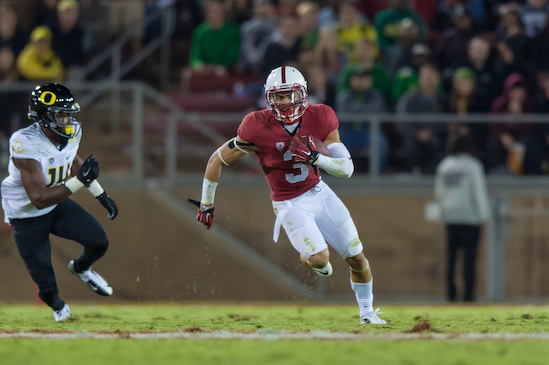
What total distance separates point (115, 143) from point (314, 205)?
4746mm

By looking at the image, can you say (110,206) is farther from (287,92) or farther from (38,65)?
(38,65)

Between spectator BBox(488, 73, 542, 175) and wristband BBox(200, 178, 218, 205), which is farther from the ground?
spectator BBox(488, 73, 542, 175)

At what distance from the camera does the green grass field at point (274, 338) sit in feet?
18.9

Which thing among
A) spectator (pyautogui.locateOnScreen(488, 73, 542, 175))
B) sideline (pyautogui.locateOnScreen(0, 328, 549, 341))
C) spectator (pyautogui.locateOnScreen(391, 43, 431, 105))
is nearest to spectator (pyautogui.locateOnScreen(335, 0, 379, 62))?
spectator (pyautogui.locateOnScreen(391, 43, 431, 105))

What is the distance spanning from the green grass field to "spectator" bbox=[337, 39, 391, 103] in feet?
11.8

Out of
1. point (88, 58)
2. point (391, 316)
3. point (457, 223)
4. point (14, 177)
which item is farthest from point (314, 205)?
point (88, 58)

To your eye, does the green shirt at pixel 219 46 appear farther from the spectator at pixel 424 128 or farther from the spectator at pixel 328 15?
the spectator at pixel 424 128

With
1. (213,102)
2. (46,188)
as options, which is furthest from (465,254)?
(46,188)

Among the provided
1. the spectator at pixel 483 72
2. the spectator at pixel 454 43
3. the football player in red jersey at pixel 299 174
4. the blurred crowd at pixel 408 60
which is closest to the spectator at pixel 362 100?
the blurred crowd at pixel 408 60

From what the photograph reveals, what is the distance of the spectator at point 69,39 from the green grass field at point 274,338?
180 inches

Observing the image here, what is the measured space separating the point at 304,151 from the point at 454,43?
6367mm

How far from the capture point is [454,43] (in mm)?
13148

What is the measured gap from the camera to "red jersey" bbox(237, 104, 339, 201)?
7.78m

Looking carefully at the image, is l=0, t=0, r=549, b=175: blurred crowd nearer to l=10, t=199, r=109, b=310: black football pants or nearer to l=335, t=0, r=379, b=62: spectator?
l=335, t=0, r=379, b=62: spectator
